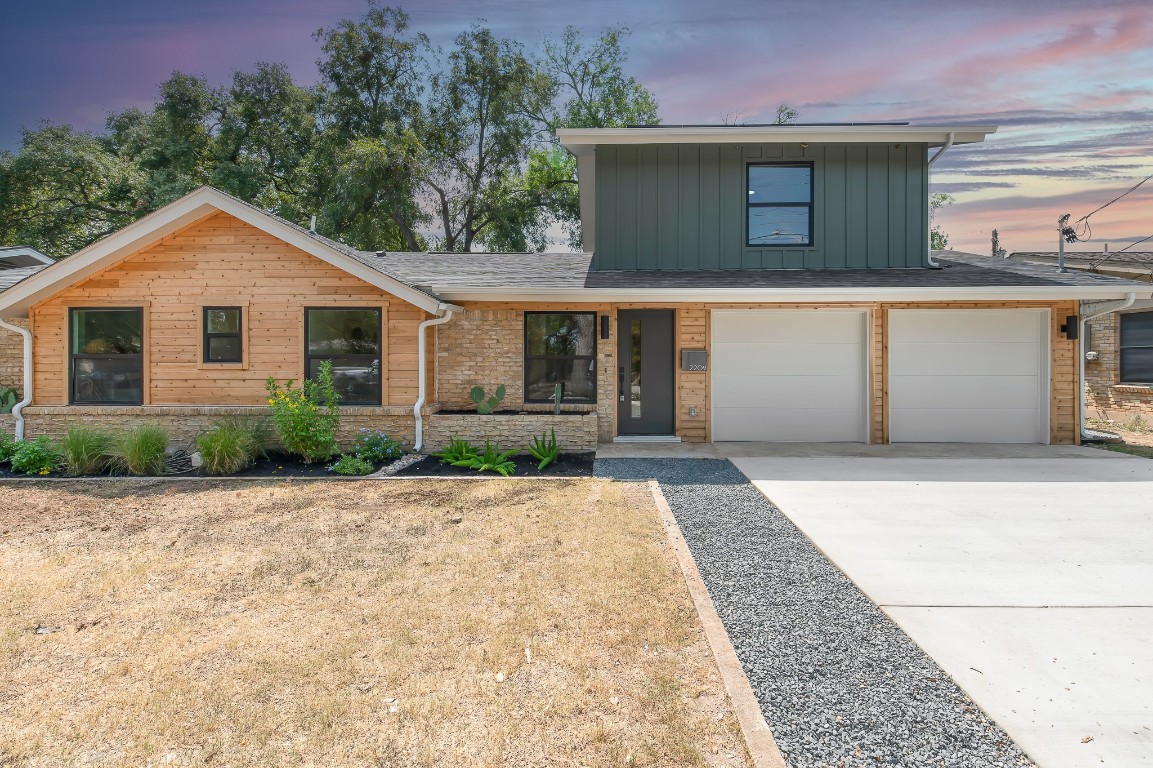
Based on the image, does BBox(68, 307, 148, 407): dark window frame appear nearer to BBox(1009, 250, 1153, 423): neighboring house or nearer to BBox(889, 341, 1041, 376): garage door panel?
BBox(889, 341, 1041, 376): garage door panel

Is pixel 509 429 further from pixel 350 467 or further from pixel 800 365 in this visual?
pixel 800 365

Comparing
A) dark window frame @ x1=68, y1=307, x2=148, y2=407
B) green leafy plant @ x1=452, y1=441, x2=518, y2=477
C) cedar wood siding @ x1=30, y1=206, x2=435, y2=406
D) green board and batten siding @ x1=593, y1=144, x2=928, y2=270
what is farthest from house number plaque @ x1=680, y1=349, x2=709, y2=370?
dark window frame @ x1=68, y1=307, x2=148, y2=407

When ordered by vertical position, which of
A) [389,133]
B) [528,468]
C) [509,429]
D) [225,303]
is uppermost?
[389,133]

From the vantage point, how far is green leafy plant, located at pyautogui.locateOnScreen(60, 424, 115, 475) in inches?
304

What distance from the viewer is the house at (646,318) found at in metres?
8.97

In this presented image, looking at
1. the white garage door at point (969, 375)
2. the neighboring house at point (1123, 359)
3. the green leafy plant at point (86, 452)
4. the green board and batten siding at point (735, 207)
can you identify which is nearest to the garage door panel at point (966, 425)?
the white garage door at point (969, 375)

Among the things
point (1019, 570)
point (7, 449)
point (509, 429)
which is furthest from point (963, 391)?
point (7, 449)

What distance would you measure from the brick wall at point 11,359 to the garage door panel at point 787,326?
13.3 m

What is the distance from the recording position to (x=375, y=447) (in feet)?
28.0

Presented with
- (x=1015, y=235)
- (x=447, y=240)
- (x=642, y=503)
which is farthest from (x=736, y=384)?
(x=1015, y=235)

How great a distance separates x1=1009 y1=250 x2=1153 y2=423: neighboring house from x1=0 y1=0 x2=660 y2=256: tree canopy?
15589 millimetres

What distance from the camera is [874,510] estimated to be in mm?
5762

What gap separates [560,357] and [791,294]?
3.78 m

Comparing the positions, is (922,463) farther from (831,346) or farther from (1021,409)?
(1021,409)
